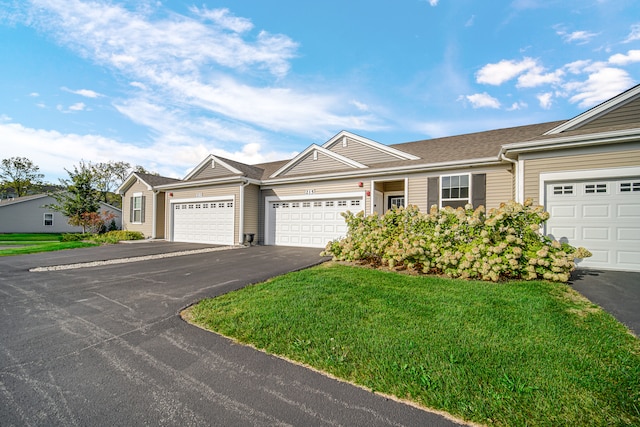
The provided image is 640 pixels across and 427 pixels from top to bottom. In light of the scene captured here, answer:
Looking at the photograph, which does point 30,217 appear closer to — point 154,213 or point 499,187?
point 154,213

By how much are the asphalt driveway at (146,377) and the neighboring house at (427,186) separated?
25.7 ft

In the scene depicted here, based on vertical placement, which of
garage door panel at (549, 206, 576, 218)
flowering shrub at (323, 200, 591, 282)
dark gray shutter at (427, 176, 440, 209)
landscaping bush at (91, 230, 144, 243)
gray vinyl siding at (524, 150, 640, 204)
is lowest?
landscaping bush at (91, 230, 144, 243)

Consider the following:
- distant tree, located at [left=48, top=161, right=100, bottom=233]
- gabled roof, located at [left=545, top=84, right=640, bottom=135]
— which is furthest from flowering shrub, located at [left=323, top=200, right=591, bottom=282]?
distant tree, located at [left=48, top=161, right=100, bottom=233]

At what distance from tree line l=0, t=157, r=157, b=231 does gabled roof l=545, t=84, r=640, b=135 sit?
81.4 feet

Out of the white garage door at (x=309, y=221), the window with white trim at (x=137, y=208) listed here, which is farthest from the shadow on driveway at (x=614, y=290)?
the window with white trim at (x=137, y=208)

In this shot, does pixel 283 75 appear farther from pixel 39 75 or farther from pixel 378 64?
pixel 39 75

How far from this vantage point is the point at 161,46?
798 centimetres

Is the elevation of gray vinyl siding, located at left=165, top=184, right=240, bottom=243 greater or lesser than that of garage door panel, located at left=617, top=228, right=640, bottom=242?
greater

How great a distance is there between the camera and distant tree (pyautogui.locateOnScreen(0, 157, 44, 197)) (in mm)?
31031

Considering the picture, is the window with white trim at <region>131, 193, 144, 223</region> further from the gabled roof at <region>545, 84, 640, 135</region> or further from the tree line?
the gabled roof at <region>545, 84, 640, 135</region>

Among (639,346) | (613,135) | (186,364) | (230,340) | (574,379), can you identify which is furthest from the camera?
(613,135)

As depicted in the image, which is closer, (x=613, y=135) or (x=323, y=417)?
(x=323, y=417)

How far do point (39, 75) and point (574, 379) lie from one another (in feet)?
48.5

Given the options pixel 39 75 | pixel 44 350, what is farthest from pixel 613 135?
pixel 39 75
